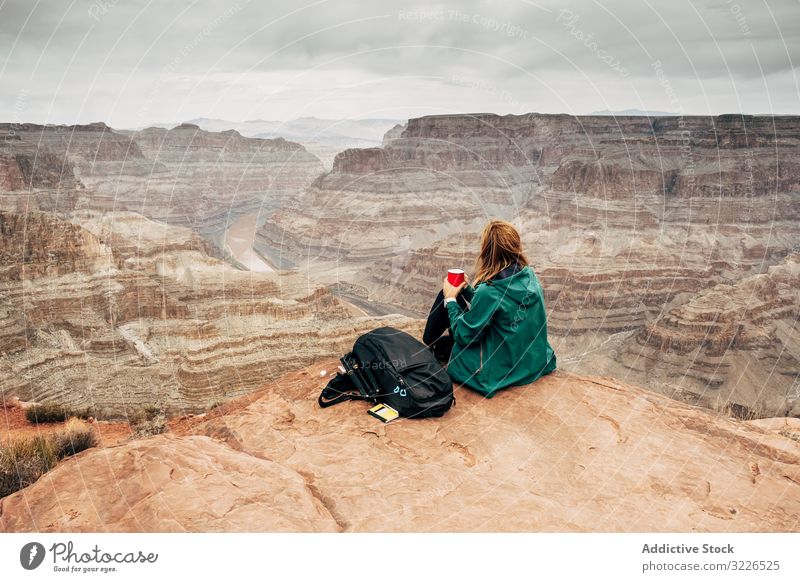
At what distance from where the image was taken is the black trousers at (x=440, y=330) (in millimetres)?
6039

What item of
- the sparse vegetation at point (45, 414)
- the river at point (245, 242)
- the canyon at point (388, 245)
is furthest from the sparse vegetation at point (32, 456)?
the river at point (245, 242)

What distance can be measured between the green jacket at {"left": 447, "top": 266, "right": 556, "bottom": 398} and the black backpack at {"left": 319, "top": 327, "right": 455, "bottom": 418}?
0.41 metres

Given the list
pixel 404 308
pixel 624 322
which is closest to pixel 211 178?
pixel 404 308

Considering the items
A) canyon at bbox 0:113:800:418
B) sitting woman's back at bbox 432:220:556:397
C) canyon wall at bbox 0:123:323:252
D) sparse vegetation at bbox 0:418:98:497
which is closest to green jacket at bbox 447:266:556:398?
sitting woman's back at bbox 432:220:556:397

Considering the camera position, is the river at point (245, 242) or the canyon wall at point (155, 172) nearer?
the canyon wall at point (155, 172)

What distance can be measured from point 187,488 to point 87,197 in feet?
203

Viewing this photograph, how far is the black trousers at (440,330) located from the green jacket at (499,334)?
0.19 metres

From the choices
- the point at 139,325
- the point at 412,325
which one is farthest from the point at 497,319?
the point at 139,325

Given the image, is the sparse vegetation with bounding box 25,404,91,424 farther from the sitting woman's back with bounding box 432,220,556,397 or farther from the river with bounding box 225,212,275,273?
the river with bounding box 225,212,275,273

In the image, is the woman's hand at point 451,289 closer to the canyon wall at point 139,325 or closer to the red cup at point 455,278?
the red cup at point 455,278

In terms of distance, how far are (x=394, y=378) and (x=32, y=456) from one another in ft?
12.1

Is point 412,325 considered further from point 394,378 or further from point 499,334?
point 394,378

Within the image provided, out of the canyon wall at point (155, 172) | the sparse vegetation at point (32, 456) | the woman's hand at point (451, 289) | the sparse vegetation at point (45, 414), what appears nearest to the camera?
the sparse vegetation at point (32, 456)

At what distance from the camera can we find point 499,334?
5793 mm
